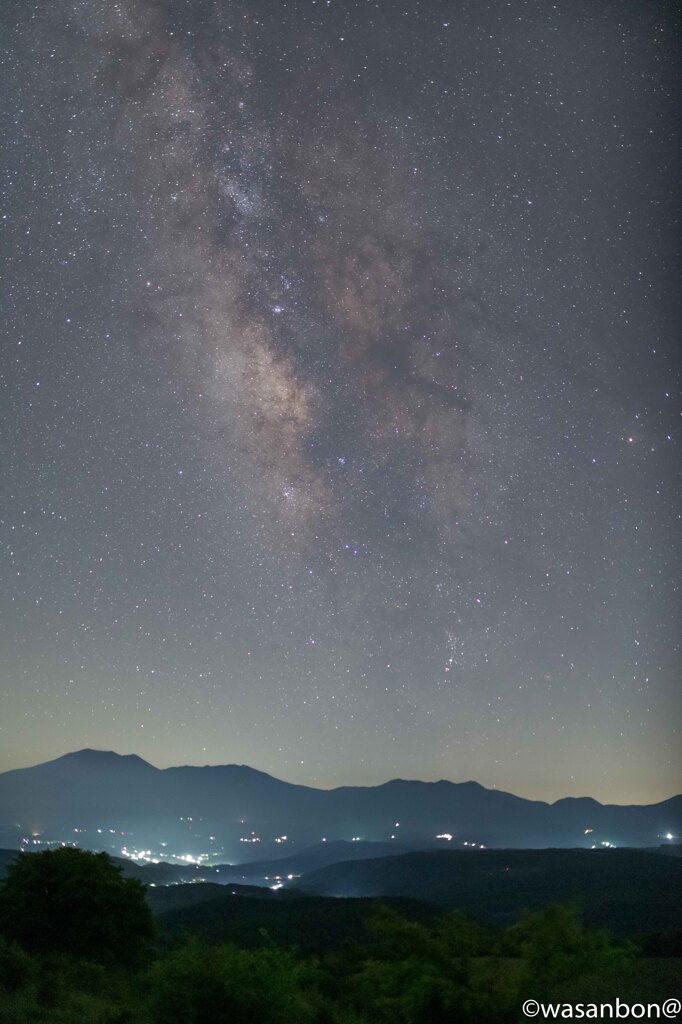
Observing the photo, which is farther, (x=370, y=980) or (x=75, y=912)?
(x=75, y=912)

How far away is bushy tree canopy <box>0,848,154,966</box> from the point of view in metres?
26.1

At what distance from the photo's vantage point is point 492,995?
52.3ft

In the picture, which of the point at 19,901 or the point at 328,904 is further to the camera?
the point at 328,904

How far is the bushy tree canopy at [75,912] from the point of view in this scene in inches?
1027

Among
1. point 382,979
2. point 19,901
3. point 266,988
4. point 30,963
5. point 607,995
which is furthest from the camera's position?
point 19,901

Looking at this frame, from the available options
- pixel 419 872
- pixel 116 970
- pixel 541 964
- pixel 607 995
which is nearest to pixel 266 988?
pixel 541 964

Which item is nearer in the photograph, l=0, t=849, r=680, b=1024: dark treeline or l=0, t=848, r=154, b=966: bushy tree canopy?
l=0, t=849, r=680, b=1024: dark treeline

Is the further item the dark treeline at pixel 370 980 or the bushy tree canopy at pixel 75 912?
the bushy tree canopy at pixel 75 912

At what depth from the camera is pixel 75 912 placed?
2691 cm

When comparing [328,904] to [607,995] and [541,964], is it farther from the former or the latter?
[607,995]

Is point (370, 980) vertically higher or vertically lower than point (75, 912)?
lower

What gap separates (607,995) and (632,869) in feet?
340

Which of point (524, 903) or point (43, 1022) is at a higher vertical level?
point (43, 1022)

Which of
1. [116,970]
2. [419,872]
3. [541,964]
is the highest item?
[541,964]
